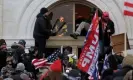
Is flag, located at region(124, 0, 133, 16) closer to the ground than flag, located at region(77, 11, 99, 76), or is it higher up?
higher up

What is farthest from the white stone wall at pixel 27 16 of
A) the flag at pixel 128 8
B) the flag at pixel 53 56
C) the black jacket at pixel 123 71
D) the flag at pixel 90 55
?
the black jacket at pixel 123 71

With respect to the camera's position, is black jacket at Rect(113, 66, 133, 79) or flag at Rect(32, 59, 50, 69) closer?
black jacket at Rect(113, 66, 133, 79)

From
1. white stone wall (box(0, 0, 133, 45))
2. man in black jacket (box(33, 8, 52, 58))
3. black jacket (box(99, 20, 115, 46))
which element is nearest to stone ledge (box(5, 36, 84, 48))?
white stone wall (box(0, 0, 133, 45))

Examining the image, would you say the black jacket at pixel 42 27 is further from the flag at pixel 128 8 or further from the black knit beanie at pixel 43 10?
the flag at pixel 128 8

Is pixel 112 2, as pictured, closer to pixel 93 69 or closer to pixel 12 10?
pixel 12 10

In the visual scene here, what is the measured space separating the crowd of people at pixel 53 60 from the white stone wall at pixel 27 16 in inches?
30.1

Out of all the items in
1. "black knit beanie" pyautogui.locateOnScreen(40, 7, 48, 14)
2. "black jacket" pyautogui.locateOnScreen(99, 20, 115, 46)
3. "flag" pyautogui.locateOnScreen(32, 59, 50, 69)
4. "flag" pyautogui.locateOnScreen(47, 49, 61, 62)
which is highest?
"black knit beanie" pyautogui.locateOnScreen(40, 7, 48, 14)

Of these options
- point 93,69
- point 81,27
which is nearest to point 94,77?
point 93,69

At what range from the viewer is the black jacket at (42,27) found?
59.6 feet

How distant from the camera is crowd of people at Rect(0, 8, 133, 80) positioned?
12539 millimetres

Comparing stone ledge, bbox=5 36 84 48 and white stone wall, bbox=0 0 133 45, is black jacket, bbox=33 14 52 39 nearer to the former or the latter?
stone ledge, bbox=5 36 84 48

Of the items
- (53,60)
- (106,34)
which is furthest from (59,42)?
(53,60)

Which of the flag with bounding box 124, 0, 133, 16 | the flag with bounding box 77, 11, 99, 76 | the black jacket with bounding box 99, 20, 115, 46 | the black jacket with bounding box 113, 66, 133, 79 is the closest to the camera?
the black jacket with bounding box 113, 66, 133, 79

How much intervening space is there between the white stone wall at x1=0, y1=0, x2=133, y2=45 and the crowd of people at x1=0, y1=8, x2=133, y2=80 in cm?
77
